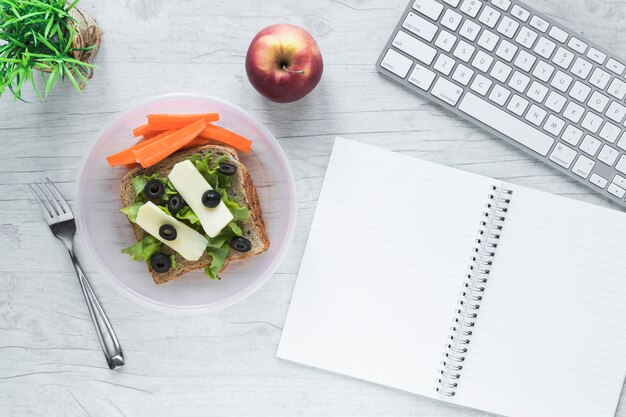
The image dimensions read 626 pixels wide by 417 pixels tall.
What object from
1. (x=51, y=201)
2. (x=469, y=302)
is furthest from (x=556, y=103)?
(x=51, y=201)

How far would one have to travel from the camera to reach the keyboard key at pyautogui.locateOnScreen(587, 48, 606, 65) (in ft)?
3.23

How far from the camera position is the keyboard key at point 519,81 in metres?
0.98

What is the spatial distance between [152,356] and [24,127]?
44cm

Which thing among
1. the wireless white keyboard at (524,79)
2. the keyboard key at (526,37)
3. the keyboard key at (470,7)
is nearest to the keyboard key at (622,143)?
the wireless white keyboard at (524,79)

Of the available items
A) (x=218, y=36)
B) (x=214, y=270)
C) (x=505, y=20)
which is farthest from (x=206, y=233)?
(x=505, y=20)

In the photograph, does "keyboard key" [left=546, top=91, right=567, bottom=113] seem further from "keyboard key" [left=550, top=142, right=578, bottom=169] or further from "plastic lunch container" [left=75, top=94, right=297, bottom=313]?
"plastic lunch container" [left=75, top=94, right=297, bottom=313]

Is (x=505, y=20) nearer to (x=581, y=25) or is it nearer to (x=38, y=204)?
(x=581, y=25)

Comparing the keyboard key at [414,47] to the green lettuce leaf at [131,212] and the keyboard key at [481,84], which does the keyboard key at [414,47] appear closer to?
the keyboard key at [481,84]

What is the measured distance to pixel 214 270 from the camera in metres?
0.94

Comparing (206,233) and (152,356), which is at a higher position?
(206,233)

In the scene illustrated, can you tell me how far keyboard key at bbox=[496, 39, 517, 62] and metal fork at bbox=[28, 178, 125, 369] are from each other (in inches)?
29.3

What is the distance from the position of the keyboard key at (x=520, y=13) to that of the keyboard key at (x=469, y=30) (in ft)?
0.21

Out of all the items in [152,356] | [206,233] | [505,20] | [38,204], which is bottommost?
[152,356]

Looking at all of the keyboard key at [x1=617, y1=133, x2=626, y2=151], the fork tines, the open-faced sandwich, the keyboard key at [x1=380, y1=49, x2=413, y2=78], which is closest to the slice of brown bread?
the open-faced sandwich
